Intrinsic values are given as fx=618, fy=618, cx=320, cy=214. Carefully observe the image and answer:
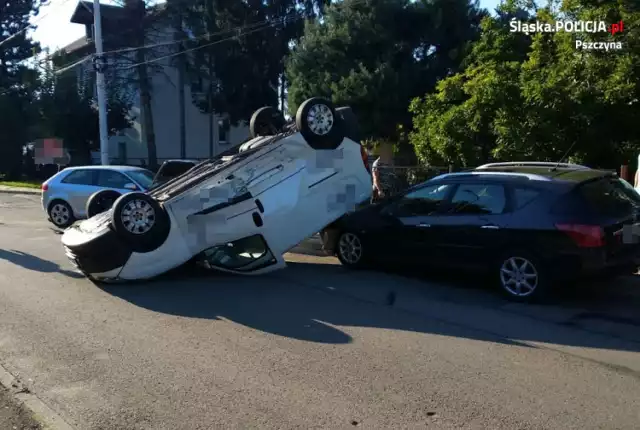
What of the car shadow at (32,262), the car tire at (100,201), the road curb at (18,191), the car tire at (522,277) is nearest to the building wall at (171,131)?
the road curb at (18,191)

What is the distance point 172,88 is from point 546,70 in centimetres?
3032

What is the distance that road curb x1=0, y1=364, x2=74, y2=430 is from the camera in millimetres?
4039

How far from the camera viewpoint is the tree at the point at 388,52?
21.8 metres

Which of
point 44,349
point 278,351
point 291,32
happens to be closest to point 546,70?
point 278,351

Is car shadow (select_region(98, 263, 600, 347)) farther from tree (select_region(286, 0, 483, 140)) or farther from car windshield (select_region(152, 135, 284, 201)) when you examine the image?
tree (select_region(286, 0, 483, 140))

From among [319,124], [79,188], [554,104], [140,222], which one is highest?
[554,104]

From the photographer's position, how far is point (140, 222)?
7.84 metres

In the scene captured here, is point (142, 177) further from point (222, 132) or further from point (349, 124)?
point (222, 132)

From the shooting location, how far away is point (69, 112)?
3619 cm

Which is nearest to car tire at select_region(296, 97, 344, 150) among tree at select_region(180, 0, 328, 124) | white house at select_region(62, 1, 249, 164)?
tree at select_region(180, 0, 328, 124)

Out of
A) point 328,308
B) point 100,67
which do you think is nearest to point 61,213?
point 328,308

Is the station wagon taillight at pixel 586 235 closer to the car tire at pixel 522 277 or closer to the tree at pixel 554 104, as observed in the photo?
the car tire at pixel 522 277

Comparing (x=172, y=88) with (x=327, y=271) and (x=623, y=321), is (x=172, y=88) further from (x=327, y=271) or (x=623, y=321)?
(x=623, y=321)

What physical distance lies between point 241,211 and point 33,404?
4.17 meters
